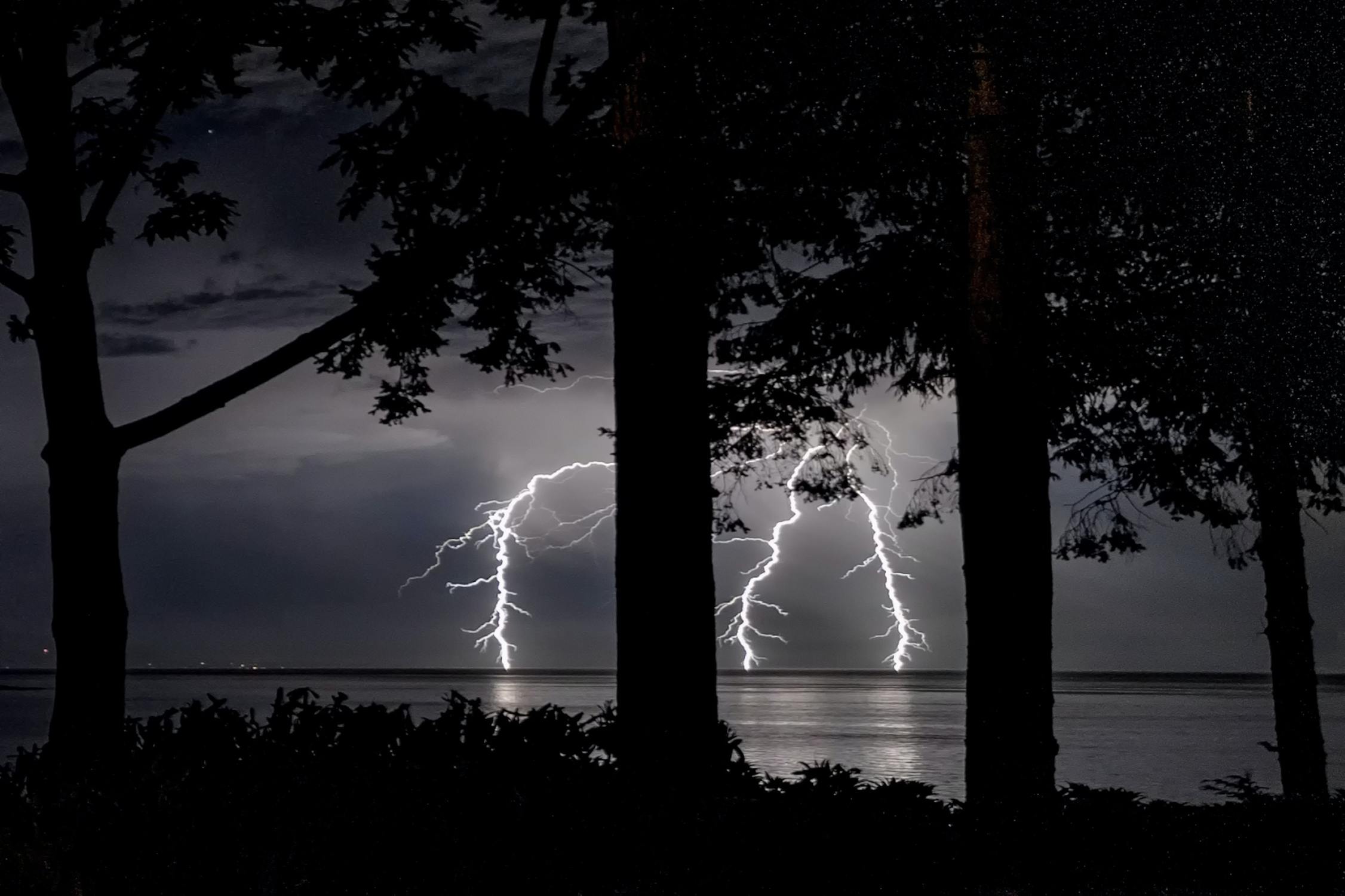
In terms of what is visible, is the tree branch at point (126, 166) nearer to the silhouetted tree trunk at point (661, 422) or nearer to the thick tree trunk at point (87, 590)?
the thick tree trunk at point (87, 590)

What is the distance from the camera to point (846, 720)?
82375 mm

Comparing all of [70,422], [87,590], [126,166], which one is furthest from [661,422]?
[126,166]

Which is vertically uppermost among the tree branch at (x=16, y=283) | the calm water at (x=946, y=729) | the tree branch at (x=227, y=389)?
the tree branch at (x=16, y=283)

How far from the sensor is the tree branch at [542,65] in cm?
1054

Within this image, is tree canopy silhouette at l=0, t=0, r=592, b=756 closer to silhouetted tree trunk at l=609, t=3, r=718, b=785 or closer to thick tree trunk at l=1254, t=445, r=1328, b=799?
silhouetted tree trunk at l=609, t=3, r=718, b=785

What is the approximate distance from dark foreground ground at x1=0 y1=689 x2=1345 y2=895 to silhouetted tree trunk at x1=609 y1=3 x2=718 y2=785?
236 centimetres

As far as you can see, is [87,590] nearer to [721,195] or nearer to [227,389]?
[227,389]

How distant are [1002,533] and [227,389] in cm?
627

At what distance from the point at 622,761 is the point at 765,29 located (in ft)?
20.4

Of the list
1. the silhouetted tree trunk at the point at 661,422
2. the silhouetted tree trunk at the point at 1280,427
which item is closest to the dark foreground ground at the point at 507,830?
the silhouetted tree trunk at the point at 1280,427

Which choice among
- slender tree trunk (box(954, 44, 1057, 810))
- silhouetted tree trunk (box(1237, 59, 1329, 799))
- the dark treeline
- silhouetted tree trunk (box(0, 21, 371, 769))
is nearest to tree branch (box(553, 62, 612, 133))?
the dark treeline

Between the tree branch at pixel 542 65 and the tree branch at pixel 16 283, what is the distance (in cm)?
457

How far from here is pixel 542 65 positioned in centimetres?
1057

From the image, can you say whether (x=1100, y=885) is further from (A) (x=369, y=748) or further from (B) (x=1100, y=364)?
(B) (x=1100, y=364)
